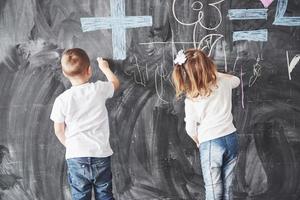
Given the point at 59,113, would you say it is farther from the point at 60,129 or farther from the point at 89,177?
the point at 89,177

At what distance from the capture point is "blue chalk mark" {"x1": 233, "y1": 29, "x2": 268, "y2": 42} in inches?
93.4

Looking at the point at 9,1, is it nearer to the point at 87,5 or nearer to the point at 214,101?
the point at 87,5

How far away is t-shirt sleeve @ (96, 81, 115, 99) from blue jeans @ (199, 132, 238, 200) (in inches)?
21.8

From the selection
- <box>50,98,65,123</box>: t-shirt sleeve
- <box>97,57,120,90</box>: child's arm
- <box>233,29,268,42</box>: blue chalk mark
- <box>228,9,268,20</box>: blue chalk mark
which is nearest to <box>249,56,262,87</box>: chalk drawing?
<box>233,29,268,42</box>: blue chalk mark

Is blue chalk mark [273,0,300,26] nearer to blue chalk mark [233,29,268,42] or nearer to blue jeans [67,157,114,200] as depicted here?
blue chalk mark [233,29,268,42]

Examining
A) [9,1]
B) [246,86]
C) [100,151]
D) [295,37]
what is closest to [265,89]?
[246,86]

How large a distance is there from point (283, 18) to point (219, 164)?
925mm

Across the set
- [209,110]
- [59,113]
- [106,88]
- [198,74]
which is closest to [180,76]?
[198,74]

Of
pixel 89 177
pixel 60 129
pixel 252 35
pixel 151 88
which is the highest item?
pixel 252 35

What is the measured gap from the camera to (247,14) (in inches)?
93.0

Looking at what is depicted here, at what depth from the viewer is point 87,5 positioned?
2352 mm

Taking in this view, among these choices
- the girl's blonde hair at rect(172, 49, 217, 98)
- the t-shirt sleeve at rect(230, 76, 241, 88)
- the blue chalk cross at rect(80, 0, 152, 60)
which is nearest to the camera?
the girl's blonde hair at rect(172, 49, 217, 98)

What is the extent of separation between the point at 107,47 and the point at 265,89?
947 mm

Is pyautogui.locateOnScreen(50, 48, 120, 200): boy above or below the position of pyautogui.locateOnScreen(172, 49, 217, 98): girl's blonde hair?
below
